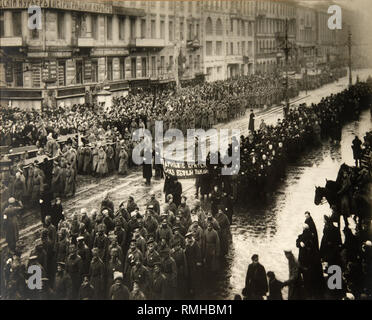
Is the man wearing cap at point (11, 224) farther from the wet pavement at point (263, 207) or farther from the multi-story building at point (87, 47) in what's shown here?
the multi-story building at point (87, 47)

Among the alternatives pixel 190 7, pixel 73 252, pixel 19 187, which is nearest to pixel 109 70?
pixel 190 7

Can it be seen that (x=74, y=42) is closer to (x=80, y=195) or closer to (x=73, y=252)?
(x=80, y=195)

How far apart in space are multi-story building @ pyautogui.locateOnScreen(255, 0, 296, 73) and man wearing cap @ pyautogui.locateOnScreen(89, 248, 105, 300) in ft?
38.6

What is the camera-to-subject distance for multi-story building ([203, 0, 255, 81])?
60.3 ft

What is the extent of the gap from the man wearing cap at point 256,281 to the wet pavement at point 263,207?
67 cm

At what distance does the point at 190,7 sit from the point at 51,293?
45.7ft

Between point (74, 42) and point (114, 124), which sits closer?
point (74, 42)

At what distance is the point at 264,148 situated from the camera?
1583cm

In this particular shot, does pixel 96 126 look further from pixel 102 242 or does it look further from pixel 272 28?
pixel 102 242

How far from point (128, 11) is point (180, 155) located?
558 cm

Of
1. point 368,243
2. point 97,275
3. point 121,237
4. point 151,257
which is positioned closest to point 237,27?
point 121,237

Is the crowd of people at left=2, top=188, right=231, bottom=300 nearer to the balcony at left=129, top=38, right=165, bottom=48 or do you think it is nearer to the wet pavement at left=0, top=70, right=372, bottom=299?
the wet pavement at left=0, top=70, right=372, bottom=299

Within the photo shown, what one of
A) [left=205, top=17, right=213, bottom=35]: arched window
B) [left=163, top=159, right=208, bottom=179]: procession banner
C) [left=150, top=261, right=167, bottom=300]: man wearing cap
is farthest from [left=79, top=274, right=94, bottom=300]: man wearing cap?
[left=205, top=17, right=213, bottom=35]: arched window

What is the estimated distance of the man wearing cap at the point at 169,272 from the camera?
8.93 m
